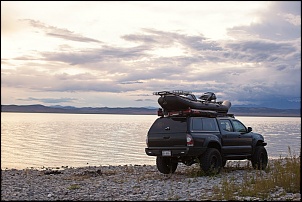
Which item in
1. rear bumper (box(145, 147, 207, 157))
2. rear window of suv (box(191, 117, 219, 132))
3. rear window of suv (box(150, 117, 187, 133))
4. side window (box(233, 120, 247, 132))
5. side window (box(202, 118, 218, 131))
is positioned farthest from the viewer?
side window (box(233, 120, 247, 132))

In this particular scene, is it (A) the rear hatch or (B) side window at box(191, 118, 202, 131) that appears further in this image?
(B) side window at box(191, 118, 202, 131)

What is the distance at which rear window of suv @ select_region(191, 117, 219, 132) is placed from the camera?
50.0ft

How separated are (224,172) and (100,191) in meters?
5.43

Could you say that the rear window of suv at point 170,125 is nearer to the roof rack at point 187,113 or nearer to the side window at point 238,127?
the roof rack at point 187,113

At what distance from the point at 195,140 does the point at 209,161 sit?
2.75 ft

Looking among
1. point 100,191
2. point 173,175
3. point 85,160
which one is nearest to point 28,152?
point 85,160


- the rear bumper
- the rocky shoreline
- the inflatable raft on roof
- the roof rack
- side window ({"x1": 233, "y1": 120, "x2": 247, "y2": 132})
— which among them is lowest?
the rocky shoreline

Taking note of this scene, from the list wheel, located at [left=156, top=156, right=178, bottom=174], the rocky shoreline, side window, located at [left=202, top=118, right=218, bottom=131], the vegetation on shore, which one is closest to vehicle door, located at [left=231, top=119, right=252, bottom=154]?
the rocky shoreline

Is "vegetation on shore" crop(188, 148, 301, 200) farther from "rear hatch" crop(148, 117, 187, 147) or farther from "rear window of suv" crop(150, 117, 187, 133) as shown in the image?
"rear window of suv" crop(150, 117, 187, 133)

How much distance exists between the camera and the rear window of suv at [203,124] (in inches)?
600

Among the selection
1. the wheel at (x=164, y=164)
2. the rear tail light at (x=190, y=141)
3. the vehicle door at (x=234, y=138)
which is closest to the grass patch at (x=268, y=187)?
the rear tail light at (x=190, y=141)

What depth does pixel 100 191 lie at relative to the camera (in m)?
12.2

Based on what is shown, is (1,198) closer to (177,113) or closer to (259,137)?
(177,113)

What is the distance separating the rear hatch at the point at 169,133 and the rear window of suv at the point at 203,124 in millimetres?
315
